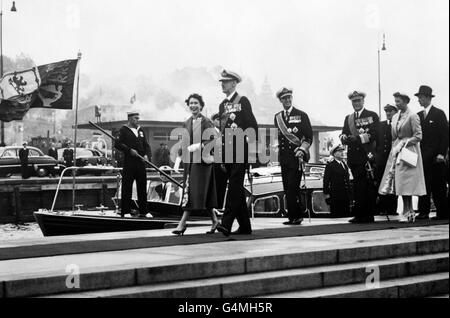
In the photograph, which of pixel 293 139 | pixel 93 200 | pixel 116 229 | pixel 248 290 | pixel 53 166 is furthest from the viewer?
pixel 53 166

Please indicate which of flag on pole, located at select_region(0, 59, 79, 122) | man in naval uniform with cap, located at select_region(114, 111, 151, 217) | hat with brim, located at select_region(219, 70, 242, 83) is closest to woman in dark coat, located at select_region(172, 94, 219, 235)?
hat with brim, located at select_region(219, 70, 242, 83)

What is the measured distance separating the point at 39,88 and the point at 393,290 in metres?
9.89

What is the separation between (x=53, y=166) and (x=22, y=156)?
10.5 feet

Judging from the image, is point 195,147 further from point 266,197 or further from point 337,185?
point 266,197

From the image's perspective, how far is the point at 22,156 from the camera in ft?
104

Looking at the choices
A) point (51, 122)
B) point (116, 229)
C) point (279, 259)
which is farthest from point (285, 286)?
point (51, 122)

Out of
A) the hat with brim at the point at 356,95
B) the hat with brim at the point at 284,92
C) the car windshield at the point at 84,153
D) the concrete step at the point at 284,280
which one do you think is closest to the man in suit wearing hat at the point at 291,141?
the hat with brim at the point at 284,92

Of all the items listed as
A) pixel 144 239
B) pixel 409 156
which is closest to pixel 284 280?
pixel 144 239

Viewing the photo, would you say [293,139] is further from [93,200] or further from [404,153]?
[93,200]

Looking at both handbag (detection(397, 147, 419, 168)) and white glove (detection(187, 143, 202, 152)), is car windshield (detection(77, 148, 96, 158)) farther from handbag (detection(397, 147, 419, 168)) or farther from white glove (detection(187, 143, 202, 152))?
white glove (detection(187, 143, 202, 152))

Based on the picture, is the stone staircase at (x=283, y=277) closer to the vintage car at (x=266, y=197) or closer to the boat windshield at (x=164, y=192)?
the vintage car at (x=266, y=197)

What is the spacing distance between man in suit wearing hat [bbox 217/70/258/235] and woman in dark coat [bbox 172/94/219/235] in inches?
8.0

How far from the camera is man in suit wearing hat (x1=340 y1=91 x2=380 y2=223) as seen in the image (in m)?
11.3

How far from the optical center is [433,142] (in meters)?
11.8
